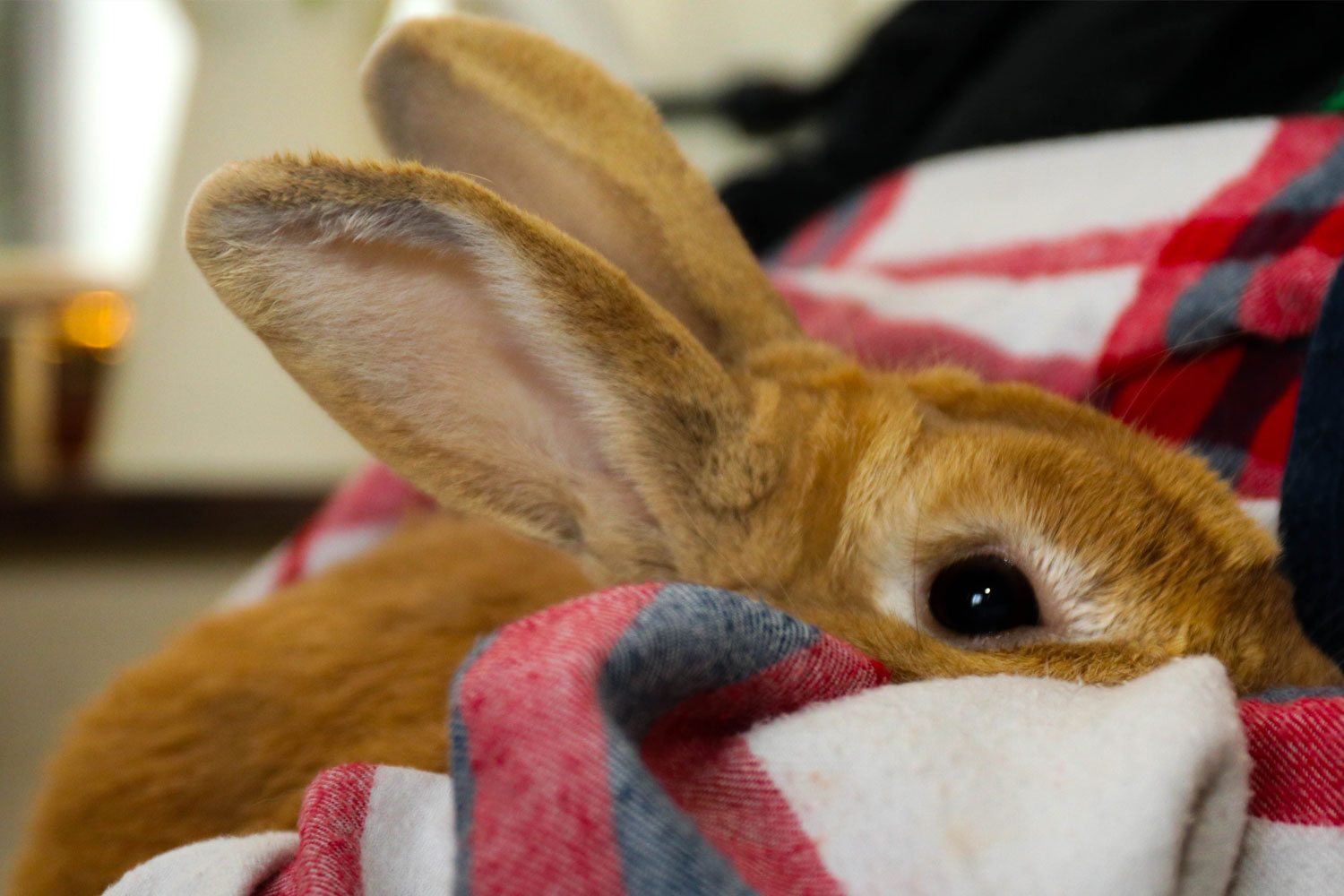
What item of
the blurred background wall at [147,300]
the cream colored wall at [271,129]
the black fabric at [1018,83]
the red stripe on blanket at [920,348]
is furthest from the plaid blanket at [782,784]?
the blurred background wall at [147,300]

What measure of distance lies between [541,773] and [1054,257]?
2.90 ft

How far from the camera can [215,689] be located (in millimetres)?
856

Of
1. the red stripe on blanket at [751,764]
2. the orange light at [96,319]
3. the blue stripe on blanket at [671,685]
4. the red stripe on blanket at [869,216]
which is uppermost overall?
the blue stripe on blanket at [671,685]

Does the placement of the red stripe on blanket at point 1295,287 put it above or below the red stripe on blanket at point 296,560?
above

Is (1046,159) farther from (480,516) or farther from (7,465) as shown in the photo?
(7,465)

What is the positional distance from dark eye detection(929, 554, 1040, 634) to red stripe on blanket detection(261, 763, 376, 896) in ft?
1.11

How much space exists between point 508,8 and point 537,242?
1.79 metres

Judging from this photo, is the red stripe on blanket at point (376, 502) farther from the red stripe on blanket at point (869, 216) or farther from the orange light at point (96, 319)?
the orange light at point (96, 319)

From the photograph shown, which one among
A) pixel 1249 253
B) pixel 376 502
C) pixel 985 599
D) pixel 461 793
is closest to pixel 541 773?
pixel 461 793

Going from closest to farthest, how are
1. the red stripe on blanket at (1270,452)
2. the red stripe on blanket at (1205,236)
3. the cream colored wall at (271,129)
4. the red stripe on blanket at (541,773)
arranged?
the red stripe on blanket at (541,773), the red stripe on blanket at (1270,452), the red stripe on blanket at (1205,236), the cream colored wall at (271,129)

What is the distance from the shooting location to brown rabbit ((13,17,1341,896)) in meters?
0.61

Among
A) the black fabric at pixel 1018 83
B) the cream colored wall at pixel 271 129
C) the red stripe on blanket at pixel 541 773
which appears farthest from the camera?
the cream colored wall at pixel 271 129

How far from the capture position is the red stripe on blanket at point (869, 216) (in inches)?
58.9

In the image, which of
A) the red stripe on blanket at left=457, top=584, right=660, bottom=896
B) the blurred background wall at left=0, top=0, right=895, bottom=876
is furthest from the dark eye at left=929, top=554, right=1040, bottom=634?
the blurred background wall at left=0, top=0, right=895, bottom=876
